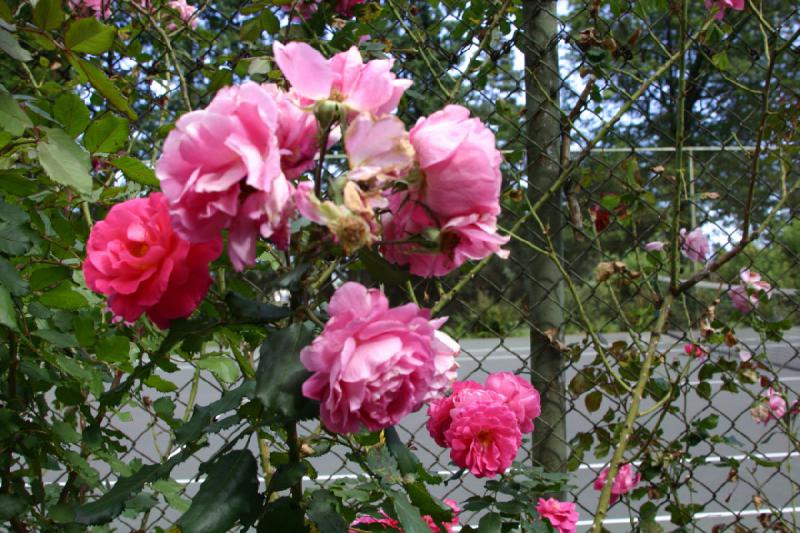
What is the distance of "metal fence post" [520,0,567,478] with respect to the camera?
1322mm

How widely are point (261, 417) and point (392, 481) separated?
0.15 meters

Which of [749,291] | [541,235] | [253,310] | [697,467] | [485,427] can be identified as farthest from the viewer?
[697,467]

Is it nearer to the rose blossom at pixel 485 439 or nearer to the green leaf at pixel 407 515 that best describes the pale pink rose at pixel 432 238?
the green leaf at pixel 407 515

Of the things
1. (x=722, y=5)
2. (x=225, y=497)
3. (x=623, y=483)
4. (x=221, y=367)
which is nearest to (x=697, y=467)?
(x=623, y=483)

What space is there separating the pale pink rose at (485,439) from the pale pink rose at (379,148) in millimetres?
580

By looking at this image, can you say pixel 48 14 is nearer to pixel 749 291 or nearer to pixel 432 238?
pixel 432 238

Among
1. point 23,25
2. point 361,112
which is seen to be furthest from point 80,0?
point 361,112

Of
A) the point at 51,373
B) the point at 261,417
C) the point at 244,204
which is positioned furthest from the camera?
the point at 51,373

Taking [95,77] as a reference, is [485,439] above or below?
below

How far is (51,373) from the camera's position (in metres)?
0.91

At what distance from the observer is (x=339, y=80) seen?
0.50 metres

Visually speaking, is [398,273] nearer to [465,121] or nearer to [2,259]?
[465,121]

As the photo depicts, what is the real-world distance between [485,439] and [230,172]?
0.65 m

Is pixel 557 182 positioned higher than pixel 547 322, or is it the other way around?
pixel 557 182
